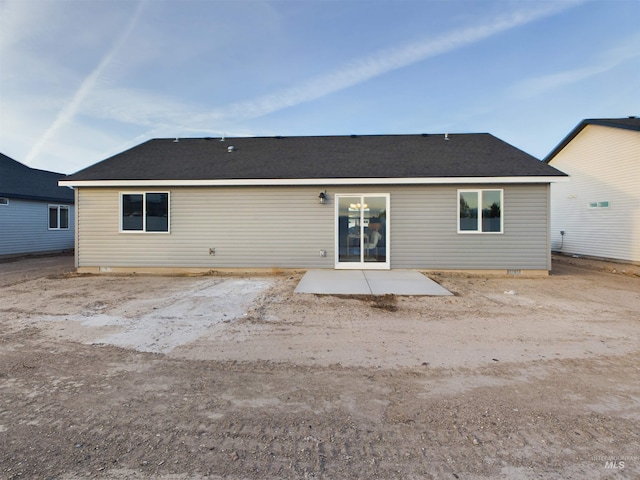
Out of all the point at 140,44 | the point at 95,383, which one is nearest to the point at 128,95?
the point at 140,44

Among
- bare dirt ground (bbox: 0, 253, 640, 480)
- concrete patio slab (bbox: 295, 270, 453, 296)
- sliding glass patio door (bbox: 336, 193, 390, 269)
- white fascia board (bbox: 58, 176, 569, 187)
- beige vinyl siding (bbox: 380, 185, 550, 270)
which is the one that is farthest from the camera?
sliding glass patio door (bbox: 336, 193, 390, 269)

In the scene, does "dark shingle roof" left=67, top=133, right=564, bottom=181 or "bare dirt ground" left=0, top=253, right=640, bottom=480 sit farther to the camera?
"dark shingle roof" left=67, top=133, right=564, bottom=181

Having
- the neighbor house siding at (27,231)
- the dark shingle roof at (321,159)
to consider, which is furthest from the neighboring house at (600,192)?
the neighbor house siding at (27,231)

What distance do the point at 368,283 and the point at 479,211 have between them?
4539mm

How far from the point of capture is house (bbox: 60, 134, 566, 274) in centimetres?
996

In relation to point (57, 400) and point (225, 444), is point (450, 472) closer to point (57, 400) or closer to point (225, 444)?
point (225, 444)

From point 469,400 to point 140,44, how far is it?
15.6m

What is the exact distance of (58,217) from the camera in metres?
17.9

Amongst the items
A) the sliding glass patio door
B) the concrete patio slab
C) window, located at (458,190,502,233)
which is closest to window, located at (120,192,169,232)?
the concrete patio slab

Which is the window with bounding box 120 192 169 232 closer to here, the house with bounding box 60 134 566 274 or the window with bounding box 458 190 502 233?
the house with bounding box 60 134 566 274

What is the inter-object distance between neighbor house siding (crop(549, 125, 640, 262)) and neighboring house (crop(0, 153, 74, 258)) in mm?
26158

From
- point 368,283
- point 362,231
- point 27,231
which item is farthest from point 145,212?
point 27,231

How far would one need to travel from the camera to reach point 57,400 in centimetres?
284

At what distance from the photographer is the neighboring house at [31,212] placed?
49.7 ft
